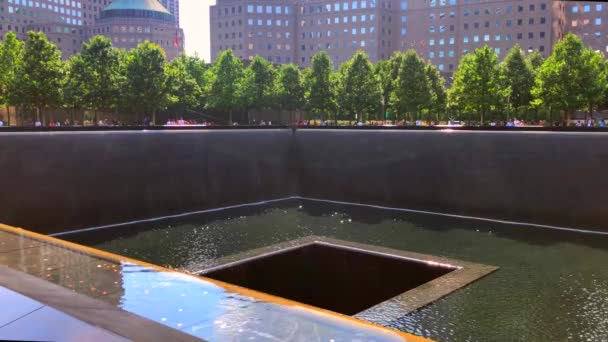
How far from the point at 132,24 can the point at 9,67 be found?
7834 cm

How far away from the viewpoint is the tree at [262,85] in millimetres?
54438

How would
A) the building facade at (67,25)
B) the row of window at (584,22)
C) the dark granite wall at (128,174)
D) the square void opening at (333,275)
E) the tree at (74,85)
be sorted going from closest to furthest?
the square void opening at (333,275), the dark granite wall at (128,174), the tree at (74,85), the row of window at (584,22), the building facade at (67,25)

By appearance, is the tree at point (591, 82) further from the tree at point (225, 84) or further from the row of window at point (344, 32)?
the row of window at point (344, 32)

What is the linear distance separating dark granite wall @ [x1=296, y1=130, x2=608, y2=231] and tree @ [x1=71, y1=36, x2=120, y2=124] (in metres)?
29.1

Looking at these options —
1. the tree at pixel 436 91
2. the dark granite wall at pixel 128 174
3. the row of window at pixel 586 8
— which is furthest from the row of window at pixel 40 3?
the dark granite wall at pixel 128 174

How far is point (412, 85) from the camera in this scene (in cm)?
4750

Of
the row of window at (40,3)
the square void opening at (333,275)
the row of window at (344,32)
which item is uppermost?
the row of window at (40,3)

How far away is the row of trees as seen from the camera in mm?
38062

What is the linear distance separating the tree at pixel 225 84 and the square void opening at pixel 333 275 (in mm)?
44669

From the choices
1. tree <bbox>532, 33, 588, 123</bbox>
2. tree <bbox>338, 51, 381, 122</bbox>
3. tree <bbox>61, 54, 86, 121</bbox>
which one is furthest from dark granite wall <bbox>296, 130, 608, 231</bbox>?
tree <bbox>338, 51, 381, 122</bbox>

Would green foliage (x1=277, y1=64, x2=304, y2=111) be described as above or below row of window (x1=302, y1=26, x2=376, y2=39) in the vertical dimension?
below

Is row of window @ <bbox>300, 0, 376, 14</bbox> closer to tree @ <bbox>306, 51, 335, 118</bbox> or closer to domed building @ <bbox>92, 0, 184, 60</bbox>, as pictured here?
domed building @ <bbox>92, 0, 184, 60</bbox>

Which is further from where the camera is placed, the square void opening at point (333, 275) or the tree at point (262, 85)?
the tree at point (262, 85)

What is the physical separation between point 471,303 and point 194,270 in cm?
375
